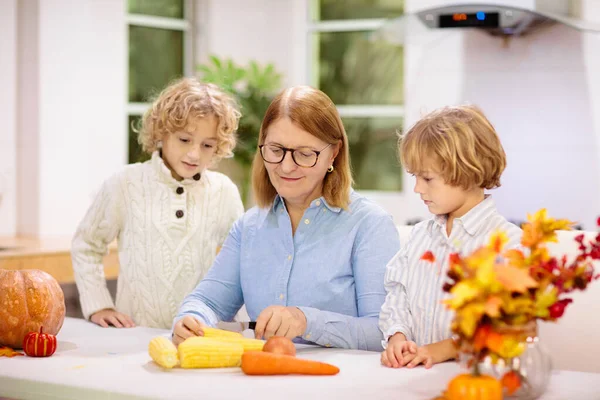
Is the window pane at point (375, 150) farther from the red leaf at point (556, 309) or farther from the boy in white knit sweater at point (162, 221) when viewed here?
the red leaf at point (556, 309)

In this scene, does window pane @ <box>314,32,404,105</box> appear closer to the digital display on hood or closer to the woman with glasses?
the digital display on hood

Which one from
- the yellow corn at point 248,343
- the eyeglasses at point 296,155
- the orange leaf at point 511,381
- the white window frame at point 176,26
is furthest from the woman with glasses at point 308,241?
the white window frame at point 176,26

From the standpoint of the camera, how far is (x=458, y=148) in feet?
5.91

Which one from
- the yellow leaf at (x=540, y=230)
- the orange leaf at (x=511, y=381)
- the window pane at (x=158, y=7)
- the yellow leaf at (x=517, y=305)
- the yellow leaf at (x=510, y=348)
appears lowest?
the orange leaf at (x=511, y=381)

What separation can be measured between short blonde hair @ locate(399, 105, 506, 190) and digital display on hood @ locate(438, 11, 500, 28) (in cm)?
307

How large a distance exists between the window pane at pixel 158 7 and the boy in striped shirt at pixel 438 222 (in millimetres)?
4163

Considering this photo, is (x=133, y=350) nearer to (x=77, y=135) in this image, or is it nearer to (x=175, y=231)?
(x=175, y=231)

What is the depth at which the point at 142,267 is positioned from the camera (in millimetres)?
2631

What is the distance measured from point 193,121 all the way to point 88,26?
2.89 metres

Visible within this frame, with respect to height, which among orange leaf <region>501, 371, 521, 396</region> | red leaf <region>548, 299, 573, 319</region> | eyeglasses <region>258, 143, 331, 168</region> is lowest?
orange leaf <region>501, 371, 521, 396</region>

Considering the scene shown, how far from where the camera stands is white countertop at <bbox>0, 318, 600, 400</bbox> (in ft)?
5.03

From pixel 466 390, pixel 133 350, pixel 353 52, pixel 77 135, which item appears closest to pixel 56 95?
pixel 77 135

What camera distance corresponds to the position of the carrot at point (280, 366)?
5.49 feet

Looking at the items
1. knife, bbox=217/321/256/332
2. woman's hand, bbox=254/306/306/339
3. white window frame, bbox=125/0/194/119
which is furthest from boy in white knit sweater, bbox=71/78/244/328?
white window frame, bbox=125/0/194/119
